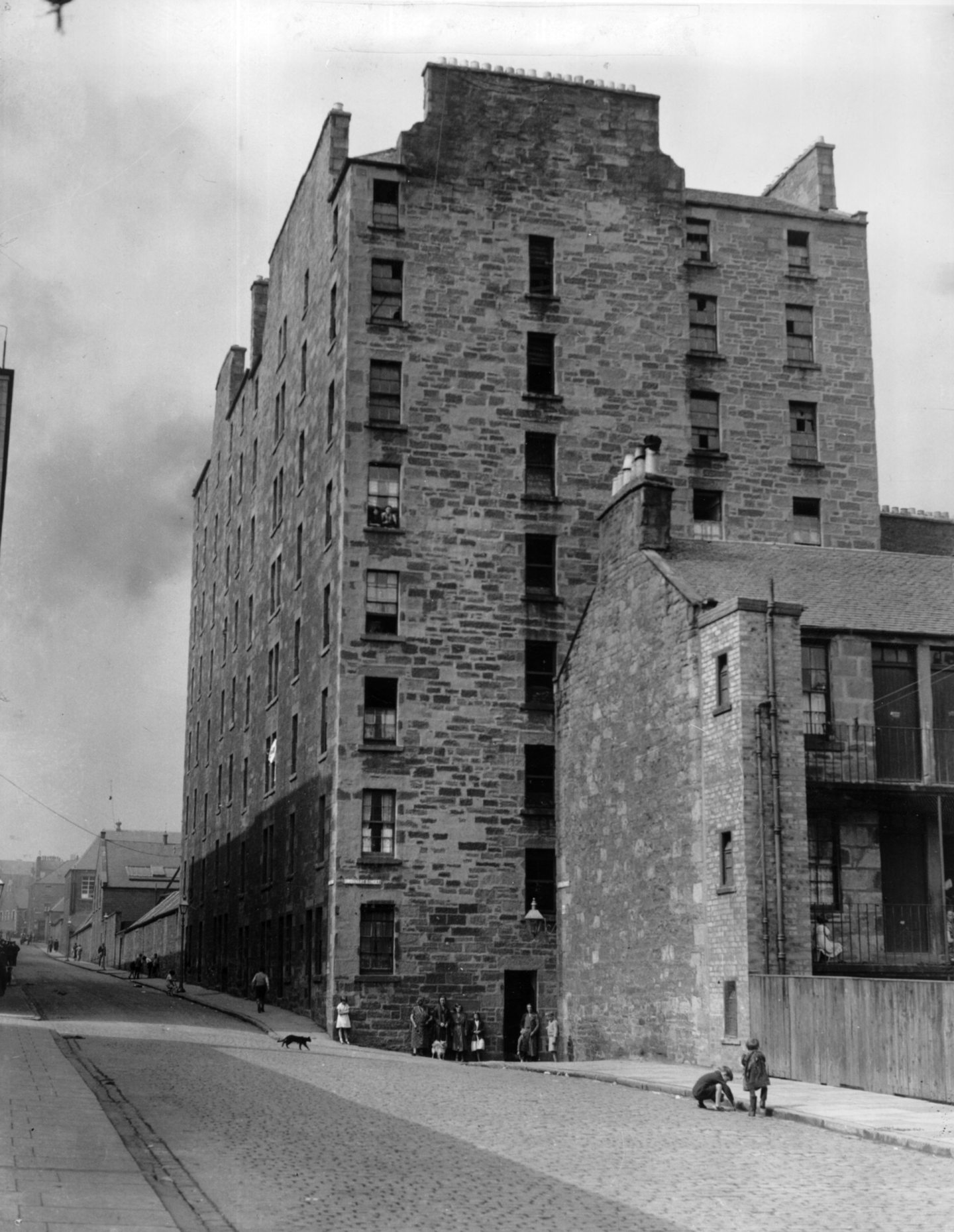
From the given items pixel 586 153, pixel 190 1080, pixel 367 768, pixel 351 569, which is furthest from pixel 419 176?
pixel 190 1080

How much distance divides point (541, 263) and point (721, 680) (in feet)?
57.7

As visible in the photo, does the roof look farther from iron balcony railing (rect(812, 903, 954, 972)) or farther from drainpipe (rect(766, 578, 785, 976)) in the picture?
A: iron balcony railing (rect(812, 903, 954, 972))

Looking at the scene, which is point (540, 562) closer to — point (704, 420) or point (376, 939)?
point (704, 420)

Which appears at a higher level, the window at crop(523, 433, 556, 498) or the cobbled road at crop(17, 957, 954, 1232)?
the window at crop(523, 433, 556, 498)

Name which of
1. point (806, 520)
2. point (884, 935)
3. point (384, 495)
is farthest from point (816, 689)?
point (384, 495)

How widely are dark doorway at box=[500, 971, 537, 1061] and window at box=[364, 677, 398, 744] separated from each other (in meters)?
6.41

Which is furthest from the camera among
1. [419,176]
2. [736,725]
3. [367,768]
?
[419,176]

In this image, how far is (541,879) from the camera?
38781mm

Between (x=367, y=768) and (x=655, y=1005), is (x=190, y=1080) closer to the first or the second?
(x=655, y=1005)

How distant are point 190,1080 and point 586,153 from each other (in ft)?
96.1

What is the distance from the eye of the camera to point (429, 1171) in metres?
13.7

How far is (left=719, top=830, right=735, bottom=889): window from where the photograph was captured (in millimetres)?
27500

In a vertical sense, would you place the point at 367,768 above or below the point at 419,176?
below

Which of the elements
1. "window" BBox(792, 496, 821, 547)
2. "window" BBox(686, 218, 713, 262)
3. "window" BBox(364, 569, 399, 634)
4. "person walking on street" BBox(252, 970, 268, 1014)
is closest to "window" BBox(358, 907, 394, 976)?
"person walking on street" BBox(252, 970, 268, 1014)
